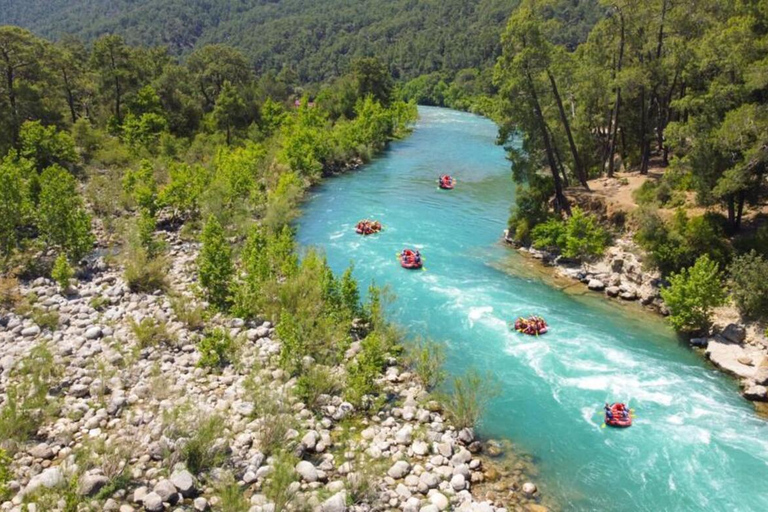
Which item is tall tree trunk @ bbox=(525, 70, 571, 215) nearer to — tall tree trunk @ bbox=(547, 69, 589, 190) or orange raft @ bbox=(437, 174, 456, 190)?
tall tree trunk @ bbox=(547, 69, 589, 190)

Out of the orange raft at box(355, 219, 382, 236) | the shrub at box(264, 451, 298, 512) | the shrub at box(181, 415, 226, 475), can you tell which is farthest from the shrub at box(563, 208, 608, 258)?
the shrub at box(181, 415, 226, 475)

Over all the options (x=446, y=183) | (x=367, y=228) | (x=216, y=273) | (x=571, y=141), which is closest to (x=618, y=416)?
(x=216, y=273)

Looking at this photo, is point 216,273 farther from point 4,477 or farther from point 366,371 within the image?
point 4,477

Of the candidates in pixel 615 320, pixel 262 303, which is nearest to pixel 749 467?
pixel 615 320

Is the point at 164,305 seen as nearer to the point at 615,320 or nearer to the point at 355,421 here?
the point at 355,421

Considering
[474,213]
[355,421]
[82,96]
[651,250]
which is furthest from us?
[82,96]

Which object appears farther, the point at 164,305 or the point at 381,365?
the point at 164,305

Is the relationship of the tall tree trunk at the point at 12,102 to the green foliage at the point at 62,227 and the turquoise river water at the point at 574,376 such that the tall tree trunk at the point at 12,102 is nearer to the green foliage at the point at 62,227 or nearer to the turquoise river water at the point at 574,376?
the green foliage at the point at 62,227
